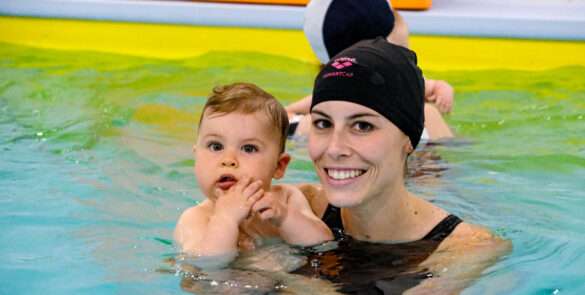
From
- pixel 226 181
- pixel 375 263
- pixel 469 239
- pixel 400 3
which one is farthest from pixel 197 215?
pixel 400 3

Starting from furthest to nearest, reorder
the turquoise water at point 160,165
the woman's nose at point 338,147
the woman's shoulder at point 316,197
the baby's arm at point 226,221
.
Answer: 1. the turquoise water at point 160,165
2. the woman's shoulder at point 316,197
3. the baby's arm at point 226,221
4. the woman's nose at point 338,147

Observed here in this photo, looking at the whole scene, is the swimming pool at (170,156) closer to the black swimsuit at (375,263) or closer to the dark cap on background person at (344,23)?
the black swimsuit at (375,263)

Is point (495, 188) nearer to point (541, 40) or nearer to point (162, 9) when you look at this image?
point (541, 40)

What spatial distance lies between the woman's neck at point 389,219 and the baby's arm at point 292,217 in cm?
13

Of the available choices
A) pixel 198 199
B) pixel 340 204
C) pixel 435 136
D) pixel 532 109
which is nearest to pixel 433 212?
pixel 340 204

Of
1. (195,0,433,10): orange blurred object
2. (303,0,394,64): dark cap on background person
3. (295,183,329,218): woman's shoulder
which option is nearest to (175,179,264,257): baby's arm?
(295,183,329,218): woman's shoulder

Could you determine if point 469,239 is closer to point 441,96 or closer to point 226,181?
point 226,181

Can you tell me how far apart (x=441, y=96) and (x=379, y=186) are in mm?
2453

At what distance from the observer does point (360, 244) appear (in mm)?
3404

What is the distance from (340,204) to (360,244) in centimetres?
36

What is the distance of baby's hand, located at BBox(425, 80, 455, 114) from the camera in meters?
5.49

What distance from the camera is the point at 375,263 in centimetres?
330

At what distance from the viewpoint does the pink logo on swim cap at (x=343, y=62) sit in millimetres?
3168

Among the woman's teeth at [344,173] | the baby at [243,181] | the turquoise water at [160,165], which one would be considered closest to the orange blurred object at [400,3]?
the turquoise water at [160,165]
